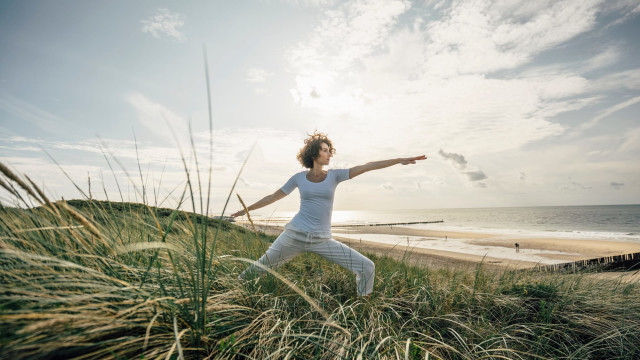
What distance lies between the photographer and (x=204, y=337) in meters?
1.72

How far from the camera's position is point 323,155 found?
452 cm

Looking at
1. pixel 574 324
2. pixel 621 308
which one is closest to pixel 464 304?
pixel 574 324

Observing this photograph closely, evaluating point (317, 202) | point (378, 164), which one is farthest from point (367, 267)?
point (378, 164)

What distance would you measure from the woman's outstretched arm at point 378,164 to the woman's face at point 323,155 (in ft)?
1.46

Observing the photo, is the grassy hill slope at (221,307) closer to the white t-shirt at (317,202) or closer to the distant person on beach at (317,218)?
the distant person on beach at (317,218)

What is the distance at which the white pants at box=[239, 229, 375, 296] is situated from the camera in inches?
144

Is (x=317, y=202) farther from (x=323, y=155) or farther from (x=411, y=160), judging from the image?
(x=411, y=160)

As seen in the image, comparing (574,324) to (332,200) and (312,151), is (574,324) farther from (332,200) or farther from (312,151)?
(312,151)

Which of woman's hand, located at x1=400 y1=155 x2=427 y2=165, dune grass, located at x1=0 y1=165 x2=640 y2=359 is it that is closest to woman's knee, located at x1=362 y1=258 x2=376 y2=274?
dune grass, located at x1=0 y1=165 x2=640 y2=359

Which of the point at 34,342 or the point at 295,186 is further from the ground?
the point at 295,186

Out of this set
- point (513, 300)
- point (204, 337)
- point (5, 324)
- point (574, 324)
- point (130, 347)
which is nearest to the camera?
point (5, 324)

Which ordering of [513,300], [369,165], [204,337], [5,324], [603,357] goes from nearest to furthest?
[5,324] < [204,337] < [603,357] < [513,300] < [369,165]

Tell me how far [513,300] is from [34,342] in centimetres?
483

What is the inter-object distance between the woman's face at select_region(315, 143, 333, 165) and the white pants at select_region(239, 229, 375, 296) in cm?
120
